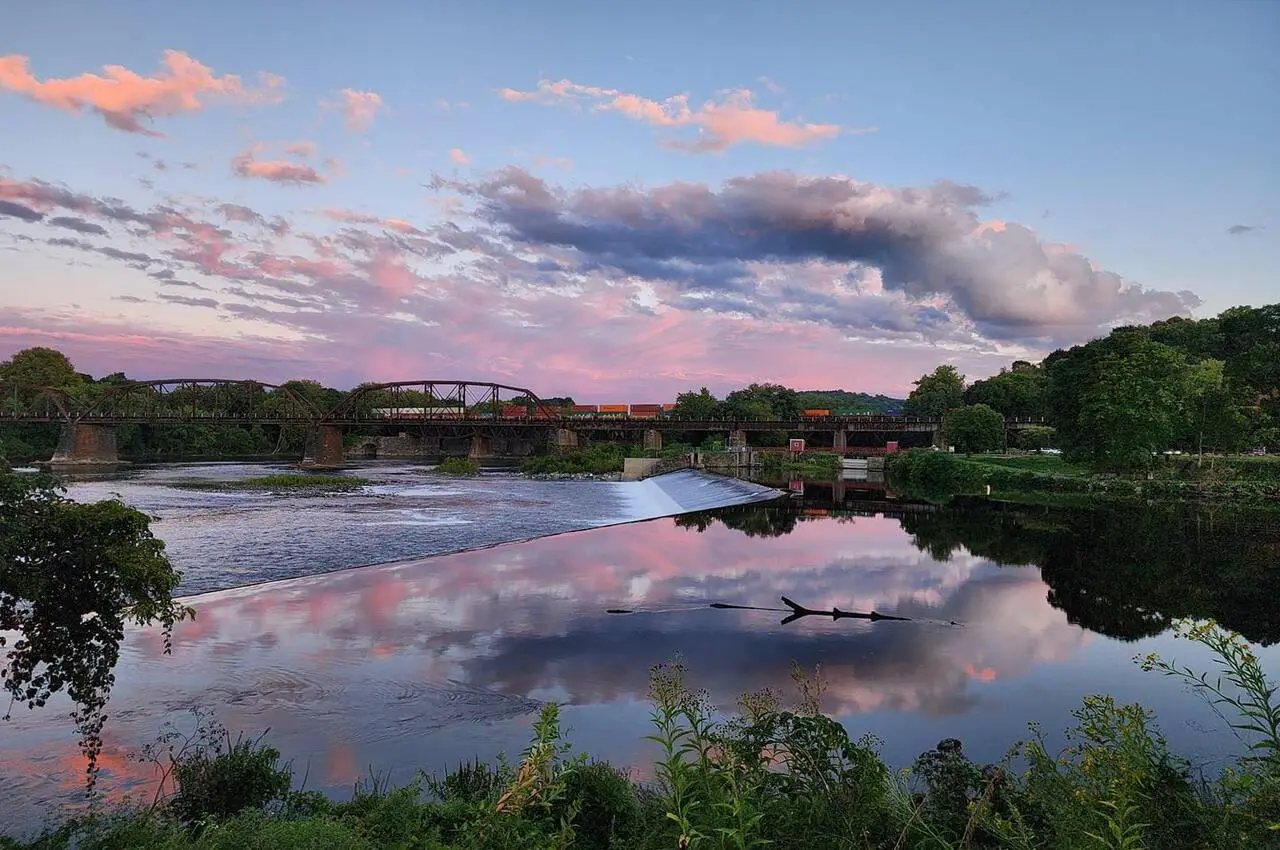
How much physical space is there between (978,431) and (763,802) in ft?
343

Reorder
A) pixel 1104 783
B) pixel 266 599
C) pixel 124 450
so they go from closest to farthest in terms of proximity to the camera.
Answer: pixel 1104 783
pixel 266 599
pixel 124 450

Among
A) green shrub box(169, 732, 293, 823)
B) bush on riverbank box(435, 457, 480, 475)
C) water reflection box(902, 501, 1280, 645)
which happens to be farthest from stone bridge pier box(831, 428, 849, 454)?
green shrub box(169, 732, 293, 823)

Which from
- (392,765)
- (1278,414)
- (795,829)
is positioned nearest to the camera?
(795,829)

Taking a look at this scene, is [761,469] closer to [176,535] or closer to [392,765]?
[176,535]

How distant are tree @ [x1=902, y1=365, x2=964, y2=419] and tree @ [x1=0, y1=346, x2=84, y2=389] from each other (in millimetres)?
171768

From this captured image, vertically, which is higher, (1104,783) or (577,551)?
(1104,783)

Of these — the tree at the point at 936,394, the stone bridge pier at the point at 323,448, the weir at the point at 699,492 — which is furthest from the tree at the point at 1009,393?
the stone bridge pier at the point at 323,448

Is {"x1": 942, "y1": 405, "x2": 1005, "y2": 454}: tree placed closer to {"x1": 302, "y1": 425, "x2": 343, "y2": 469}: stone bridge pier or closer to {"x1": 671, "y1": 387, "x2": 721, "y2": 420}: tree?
{"x1": 671, "y1": 387, "x2": 721, "y2": 420}: tree

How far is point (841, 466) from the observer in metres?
111

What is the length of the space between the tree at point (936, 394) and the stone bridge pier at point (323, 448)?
11395cm

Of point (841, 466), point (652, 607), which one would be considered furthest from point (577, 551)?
point (841, 466)

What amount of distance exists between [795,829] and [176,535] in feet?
136

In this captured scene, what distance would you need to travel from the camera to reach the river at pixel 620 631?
→ 13898mm

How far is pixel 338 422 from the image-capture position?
12262 centimetres
